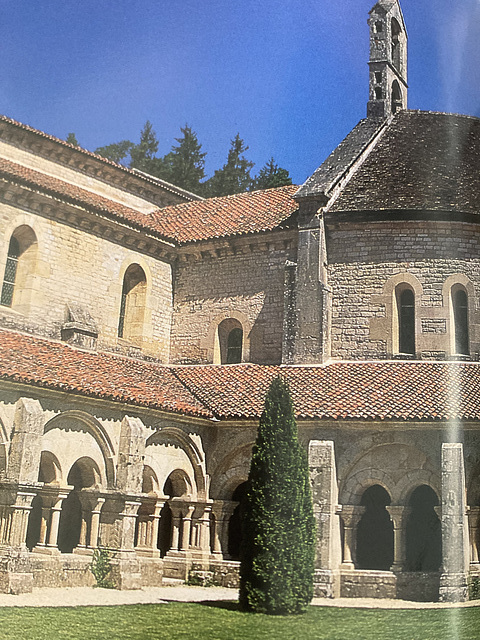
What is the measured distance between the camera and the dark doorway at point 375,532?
1788 centimetres

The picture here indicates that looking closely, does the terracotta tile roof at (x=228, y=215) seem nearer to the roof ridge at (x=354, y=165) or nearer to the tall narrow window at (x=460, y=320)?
the roof ridge at (x=354, y=165)

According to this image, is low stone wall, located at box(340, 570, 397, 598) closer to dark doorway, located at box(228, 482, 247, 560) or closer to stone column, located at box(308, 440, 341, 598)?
stone column, located at box(308, 440, 341, 598)

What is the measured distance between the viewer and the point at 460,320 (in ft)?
64.5

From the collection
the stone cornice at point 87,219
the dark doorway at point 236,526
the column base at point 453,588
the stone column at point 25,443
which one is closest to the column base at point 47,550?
the stone column at point 25,443

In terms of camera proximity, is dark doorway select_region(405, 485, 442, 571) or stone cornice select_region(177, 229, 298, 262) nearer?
dark doorway select_region(405, 485, 442, 571)

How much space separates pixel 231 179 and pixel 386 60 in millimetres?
6566

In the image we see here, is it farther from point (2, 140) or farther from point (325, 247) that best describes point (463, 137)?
point (2, 140)

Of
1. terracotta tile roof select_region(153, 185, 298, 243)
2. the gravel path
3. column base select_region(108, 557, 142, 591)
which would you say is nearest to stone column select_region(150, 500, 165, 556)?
the gravel path

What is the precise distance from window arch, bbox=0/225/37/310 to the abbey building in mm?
49

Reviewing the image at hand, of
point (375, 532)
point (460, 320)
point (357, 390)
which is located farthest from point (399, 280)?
point (375, 532)

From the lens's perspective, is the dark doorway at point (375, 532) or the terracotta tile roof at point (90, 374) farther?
the dark doorway at point (375, 532)

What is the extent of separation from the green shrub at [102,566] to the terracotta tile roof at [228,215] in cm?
941

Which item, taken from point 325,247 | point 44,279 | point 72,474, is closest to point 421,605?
point 72,474

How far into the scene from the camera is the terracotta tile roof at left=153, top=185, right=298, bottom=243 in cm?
2192
